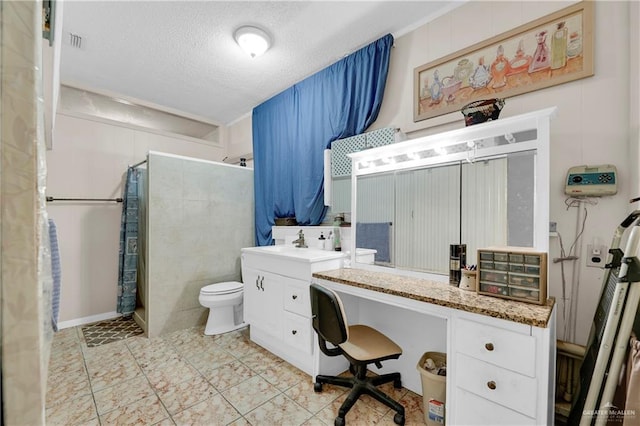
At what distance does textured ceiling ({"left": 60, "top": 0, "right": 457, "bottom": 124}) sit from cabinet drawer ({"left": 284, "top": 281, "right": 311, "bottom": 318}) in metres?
2.04

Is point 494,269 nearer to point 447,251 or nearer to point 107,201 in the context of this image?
point 447,251

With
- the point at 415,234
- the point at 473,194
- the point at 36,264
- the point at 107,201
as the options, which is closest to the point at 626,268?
the point at 473,194

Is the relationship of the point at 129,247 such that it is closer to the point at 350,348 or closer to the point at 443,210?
the point at 350,348

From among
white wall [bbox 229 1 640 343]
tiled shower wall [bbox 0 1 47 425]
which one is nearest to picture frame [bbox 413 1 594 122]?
white wall [bbox 229 1 640 343]

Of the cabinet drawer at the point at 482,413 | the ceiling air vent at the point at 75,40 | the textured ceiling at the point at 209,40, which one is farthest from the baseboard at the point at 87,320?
the cabinet drawer at the point at 482,413

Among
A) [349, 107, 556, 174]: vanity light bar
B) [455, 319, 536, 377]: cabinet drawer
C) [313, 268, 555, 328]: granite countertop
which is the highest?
[349, 107, 556, 174]: vanity light bar

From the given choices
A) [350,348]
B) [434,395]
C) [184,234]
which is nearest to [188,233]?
[184,234]

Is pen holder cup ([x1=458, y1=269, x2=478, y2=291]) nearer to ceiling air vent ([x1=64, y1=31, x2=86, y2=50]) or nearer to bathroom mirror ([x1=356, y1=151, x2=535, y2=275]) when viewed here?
bathroom mirror ([x1=356, y1=151, x2=535, y2=275])

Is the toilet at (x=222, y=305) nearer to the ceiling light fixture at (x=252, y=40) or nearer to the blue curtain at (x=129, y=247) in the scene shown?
the blue curtain at (x=129, y=247)

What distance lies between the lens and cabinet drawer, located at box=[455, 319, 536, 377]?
1.12 m

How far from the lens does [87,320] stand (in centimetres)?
309

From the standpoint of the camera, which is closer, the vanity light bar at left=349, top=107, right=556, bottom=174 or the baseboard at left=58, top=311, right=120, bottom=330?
the vanity light bar at left=349, top=107, right=556, bottom=174

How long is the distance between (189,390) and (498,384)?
74.7 inches

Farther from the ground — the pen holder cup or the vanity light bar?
the vanity light bar
